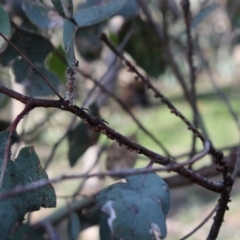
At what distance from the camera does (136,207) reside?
1.43ft

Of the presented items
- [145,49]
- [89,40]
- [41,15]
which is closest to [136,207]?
[41,15]

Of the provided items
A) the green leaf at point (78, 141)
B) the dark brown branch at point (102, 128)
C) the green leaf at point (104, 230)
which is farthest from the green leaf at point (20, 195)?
the green leaf at point (78, 141)

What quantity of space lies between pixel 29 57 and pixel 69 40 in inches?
12.8

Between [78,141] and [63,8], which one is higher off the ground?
[78,141]

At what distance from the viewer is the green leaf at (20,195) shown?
0.46 m

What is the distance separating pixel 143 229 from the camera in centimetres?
43

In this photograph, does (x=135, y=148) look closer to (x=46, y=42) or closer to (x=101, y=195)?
(x=101, y=195)

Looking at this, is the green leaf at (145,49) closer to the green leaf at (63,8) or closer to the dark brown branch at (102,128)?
the green leaf at (63,8)

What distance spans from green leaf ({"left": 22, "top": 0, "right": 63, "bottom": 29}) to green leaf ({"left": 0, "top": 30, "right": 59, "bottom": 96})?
0.03 m

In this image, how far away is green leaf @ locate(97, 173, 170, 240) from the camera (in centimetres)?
43

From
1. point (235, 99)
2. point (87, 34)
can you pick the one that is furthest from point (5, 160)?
point (235, 99)

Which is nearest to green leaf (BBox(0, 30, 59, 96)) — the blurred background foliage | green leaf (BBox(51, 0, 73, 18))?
the blurred background foliage

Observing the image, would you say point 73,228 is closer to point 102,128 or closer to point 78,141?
point 78,141

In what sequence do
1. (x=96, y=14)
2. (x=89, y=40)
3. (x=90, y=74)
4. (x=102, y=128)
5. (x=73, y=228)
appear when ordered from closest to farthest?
(x=102, y=128) → (x=96, y=14) → (x=73, y=228) → (x=89, y=40) → (x=90, y=74)
